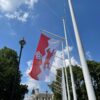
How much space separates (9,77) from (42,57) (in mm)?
29633

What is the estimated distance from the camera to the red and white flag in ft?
52.7

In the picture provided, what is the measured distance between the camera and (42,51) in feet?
54.1

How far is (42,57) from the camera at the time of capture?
16750 millimetres

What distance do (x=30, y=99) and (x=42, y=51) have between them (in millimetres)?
158761

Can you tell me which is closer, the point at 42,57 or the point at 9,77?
the point at 42,57

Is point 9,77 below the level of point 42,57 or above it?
above

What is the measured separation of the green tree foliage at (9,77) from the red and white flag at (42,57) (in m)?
22.9

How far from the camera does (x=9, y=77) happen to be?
1781 inches

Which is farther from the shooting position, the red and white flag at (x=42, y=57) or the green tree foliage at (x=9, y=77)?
the green tree foliage at (x=9, y=77)

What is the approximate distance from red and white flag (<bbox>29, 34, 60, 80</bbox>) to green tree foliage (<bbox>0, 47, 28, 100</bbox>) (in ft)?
75.1

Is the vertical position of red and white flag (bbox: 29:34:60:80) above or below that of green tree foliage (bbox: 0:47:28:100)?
below

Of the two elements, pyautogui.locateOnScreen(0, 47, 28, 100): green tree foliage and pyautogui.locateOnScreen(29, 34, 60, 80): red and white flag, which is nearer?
pyautogui.locateOnScreen(29, 34, 60, 80): red and white flag

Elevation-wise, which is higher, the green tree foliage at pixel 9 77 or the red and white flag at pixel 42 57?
the green tree foliage at pixel 9 77

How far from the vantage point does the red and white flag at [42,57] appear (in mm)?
16078
